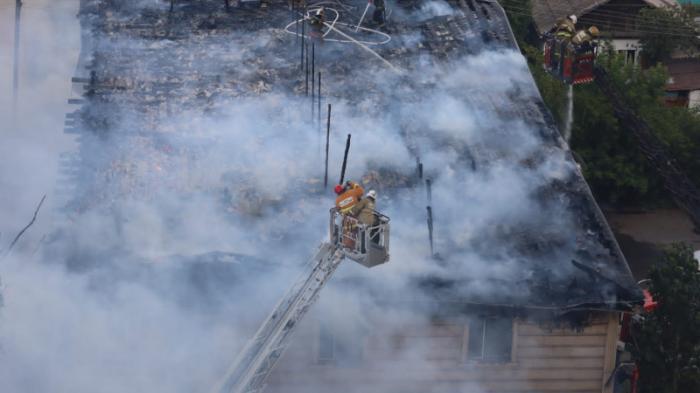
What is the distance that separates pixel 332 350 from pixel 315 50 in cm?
681

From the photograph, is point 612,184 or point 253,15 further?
point 612,184

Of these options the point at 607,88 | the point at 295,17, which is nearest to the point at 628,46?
the point at 607,88

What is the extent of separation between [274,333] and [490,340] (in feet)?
14.3

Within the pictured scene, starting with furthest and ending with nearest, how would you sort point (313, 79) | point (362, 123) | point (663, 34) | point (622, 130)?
point (663, 34), point (622, 130), point (313, 79), point (362, 123)

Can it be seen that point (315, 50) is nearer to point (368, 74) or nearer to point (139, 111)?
point (368, 74)

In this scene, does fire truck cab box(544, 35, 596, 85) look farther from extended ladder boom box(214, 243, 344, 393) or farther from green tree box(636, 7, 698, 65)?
green tree box(636, 7, 698, 65)

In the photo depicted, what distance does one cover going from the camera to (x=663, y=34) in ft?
96.1

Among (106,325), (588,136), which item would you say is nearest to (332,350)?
(106,325)

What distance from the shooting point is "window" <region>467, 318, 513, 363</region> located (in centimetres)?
→ 1471

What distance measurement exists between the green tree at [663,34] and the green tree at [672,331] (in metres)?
14.6

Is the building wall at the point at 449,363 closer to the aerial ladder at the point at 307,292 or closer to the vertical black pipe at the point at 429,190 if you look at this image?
the vertical black pipe at the point at 429,190

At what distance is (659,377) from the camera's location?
1592 centimetres

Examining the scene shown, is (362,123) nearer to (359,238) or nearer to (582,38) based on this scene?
(582,38)

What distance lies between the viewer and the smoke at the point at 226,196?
44.5 feet
